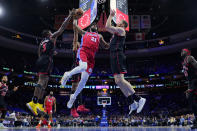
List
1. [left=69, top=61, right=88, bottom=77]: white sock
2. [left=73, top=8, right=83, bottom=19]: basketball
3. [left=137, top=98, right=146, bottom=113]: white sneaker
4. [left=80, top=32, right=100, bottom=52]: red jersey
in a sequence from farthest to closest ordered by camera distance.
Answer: [left=80, top=32, right=100, bottom=52]: red jersey < [left=73, top=8, right=83, bottom=19]: basketball < [left=137, top=98, right=146, bottom=113]: white sneaker < [left=69, top=61, right=88, bottom=77]: white sock

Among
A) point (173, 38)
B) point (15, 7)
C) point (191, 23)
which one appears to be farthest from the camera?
point (173, 38)

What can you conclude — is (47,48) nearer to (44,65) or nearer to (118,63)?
(44,65)

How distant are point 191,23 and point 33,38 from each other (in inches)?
918

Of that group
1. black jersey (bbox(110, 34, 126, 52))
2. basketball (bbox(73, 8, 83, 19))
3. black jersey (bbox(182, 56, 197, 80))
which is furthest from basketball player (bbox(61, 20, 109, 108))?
black jersey (bbox(182, 56, 197, 80))

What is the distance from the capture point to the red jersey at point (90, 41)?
5.56 metres

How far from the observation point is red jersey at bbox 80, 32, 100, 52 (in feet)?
18.2

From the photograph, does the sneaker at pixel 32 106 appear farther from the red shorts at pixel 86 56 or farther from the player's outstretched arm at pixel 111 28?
the player's outstretched arm at pixel 111 28

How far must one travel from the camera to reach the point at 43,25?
89.3ft

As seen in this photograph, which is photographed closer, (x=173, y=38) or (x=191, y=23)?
(x=191, y=23)

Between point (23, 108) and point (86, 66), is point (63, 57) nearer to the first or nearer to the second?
point (23, 108)

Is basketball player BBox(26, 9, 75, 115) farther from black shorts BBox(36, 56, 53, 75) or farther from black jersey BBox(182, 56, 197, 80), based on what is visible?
black jersey BBox(182, 56, 197, 80)

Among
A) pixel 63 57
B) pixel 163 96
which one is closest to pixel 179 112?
pixel 163 96

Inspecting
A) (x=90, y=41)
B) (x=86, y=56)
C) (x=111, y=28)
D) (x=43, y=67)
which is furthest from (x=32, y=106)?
(x=111, y=28)

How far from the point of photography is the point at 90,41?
559cm
